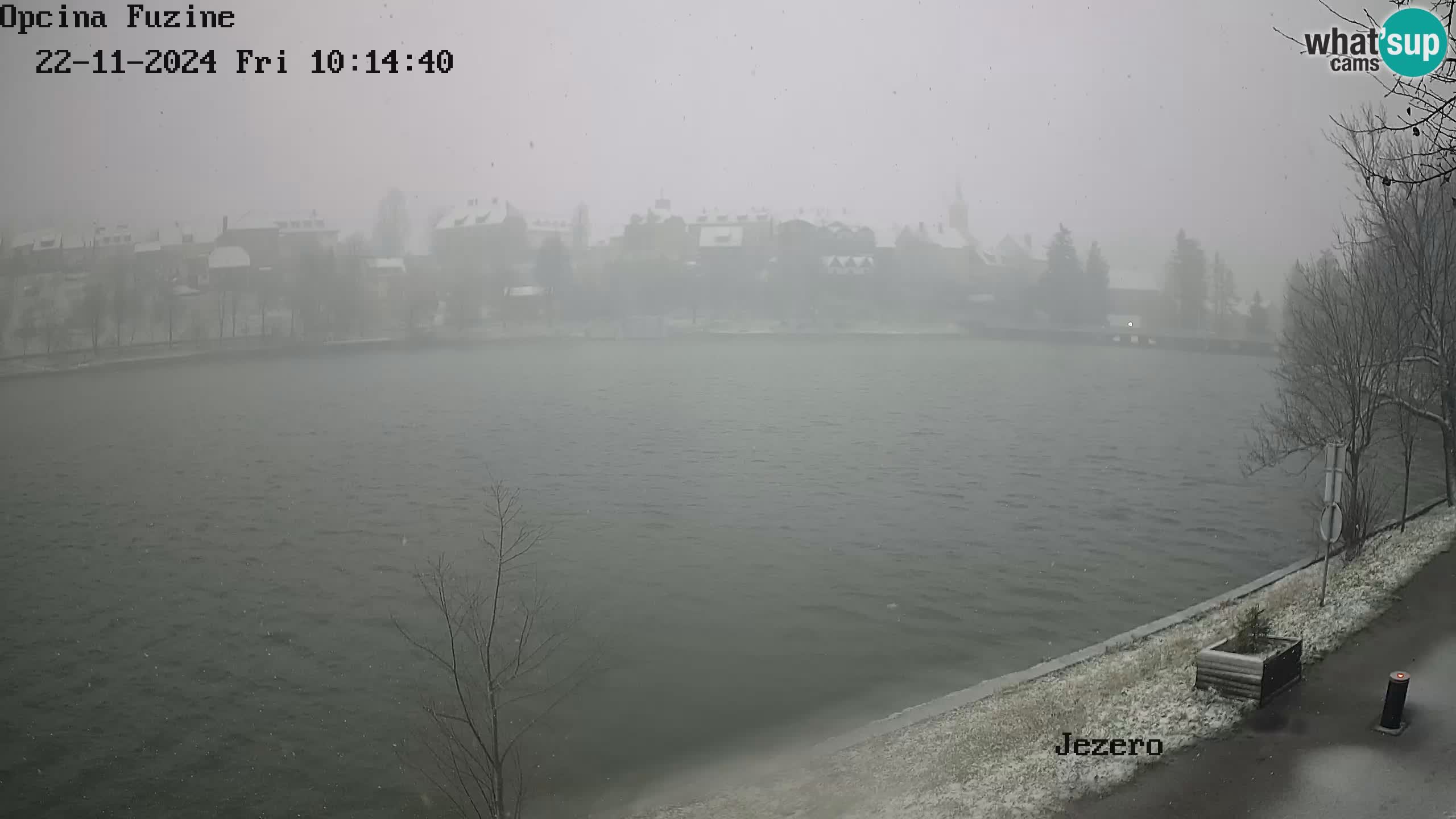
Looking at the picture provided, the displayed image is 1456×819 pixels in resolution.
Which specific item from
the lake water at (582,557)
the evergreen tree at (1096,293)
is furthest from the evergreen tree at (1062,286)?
the lake water at (582,557)

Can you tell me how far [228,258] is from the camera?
6425 cm

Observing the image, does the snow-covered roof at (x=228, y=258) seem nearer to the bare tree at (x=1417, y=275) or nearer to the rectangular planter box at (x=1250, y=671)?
the bare tree at (x=1417, y=275)

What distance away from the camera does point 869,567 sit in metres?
20.1

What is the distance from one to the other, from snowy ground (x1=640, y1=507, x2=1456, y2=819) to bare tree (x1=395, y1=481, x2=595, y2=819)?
74.2 inches

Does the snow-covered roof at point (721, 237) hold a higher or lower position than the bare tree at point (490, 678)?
higher

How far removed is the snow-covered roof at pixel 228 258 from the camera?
62844mm

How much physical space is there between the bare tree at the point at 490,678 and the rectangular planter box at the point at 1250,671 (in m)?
5.91

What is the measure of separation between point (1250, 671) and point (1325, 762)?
1.19 m

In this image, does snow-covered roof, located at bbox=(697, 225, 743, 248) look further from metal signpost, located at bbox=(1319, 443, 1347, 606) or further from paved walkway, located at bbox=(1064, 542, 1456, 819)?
paved walkway, located at bbox=(1064, 542, 1456, 819)

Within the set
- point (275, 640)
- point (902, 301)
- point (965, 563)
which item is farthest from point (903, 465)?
point (902, 301)

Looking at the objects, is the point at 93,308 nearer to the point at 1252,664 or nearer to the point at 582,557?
the point at 582,557

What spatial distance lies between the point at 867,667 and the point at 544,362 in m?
51.9

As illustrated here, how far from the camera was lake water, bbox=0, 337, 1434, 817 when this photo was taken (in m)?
12.4

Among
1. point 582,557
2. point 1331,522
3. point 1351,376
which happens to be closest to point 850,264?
point 582,557
